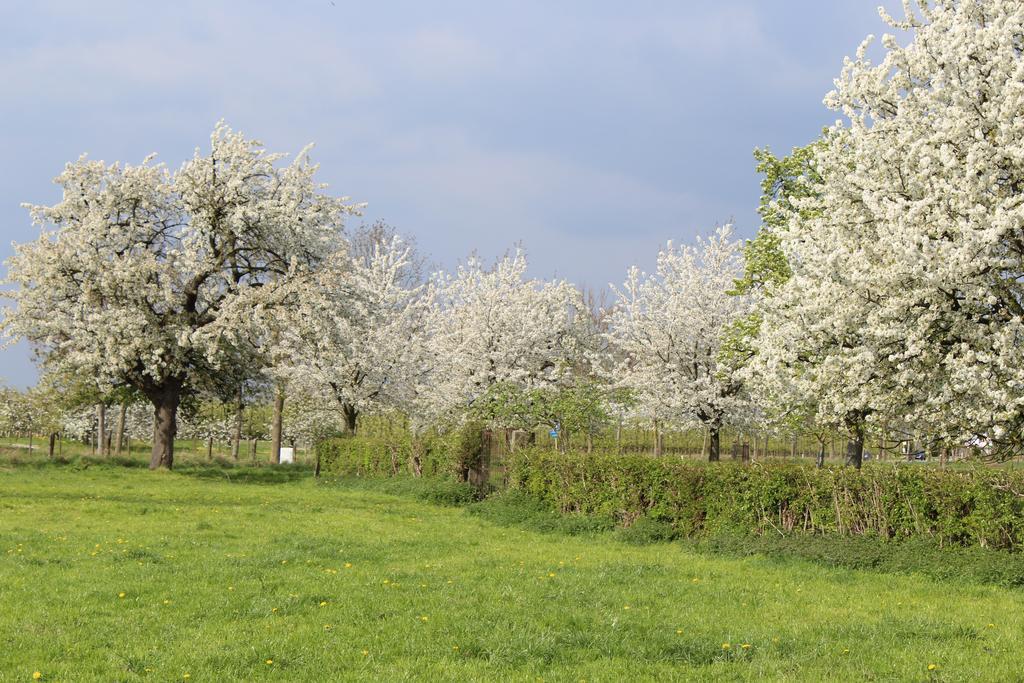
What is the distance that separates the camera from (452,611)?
10.1 m

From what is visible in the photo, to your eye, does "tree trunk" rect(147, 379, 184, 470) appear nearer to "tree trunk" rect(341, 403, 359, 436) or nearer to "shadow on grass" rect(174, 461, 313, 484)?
"shadow on grass" rect(174, 461, 313, 484)

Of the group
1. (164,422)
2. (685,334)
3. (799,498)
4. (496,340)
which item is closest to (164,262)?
(164,422)

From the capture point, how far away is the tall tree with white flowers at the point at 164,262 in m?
30.1

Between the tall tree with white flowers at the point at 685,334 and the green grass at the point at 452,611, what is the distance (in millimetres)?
14990

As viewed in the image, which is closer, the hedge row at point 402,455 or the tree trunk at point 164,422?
the hedge row at point 402,455

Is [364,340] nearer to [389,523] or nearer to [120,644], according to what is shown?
[389,523]

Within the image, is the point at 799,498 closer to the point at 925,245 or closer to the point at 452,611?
the point at 925,245

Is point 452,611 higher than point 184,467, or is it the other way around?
point 452,611

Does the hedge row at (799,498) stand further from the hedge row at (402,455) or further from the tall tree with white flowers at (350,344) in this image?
the tall tree with white flowers at (350,344)

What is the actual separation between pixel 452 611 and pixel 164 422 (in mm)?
25902

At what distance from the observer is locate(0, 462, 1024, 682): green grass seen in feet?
26.8

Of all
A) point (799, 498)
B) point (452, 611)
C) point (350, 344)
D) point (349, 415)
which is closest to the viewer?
point (452, 611)

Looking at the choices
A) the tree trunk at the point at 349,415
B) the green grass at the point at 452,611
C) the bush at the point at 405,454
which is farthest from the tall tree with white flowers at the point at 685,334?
the green grass at the point at 452,611

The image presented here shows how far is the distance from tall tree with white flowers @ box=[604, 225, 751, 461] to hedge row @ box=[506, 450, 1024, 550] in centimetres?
1186
